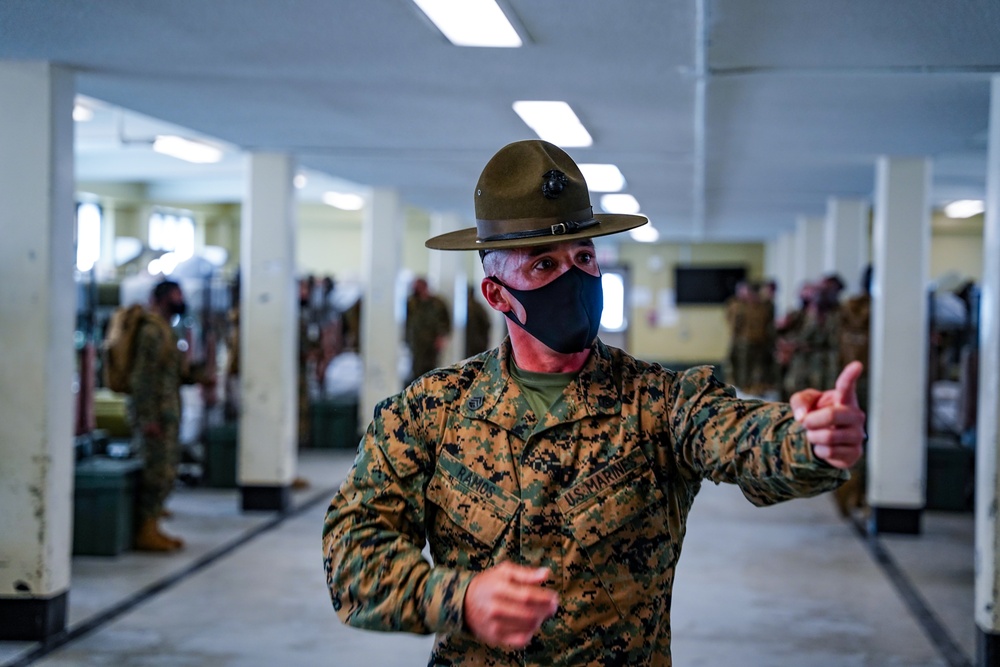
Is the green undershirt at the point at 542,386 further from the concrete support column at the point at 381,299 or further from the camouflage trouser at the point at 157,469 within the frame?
the concrete support column at the point at 381,299

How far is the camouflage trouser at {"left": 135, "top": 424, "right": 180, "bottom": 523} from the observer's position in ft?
22.1

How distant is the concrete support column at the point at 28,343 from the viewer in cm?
484

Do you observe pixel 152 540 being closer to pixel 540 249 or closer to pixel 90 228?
pixel 540 249

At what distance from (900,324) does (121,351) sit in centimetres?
508

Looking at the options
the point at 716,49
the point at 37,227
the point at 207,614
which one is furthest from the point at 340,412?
the point at 716,49

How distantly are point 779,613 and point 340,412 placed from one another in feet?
21.9

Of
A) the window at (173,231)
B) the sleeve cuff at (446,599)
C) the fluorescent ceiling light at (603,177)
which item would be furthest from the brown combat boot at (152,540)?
the window at (173,231)

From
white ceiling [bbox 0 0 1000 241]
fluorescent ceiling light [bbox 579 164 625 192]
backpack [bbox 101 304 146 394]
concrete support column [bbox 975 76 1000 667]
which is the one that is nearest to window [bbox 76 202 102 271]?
white ceiling [bbox 0 0 1000 241]

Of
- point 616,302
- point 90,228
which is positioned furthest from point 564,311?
point 616,302

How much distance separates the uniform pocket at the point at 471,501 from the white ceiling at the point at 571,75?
2340mm

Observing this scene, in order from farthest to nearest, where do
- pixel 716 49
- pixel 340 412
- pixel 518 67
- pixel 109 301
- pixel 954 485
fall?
pixel 340 412
pixel 109 301
pixel 954 485
pixel 518 67
pixel 716 49

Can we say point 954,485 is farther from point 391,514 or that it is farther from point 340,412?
point 391,514

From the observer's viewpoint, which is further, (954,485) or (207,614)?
(954,485)

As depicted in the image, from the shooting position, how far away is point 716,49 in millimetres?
4355
